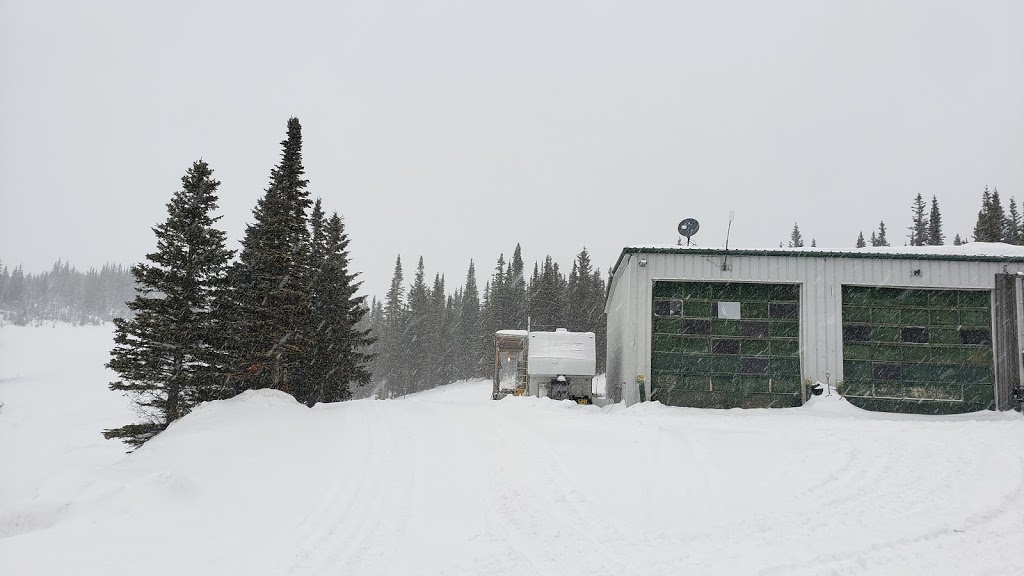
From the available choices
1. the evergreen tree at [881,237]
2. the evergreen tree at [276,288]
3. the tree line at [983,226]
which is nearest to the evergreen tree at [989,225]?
the tree line at [983,226]

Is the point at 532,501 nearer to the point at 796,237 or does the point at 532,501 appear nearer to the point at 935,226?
the point at 935,226

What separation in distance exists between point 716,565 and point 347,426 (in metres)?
10.9

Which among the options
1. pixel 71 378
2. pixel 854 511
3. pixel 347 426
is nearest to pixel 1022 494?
pixel 854 511

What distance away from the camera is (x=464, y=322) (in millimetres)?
74812

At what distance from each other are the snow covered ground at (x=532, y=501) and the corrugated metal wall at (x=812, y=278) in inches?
230

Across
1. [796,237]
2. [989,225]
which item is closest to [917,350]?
[989,225]

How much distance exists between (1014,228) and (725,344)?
69.7 metres

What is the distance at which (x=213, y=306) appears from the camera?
68.8ft

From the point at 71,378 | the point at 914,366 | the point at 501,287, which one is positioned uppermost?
the point at 501,287

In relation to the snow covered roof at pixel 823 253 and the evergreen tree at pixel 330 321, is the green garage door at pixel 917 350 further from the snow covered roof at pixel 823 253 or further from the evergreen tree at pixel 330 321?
the evergreen tree at pixel 330 321

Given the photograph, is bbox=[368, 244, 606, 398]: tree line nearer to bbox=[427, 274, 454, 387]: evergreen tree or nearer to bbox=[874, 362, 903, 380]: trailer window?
bbox=[427, 274, 454, 387]: evergreen tree

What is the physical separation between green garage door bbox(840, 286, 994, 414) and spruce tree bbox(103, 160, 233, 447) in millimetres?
22860

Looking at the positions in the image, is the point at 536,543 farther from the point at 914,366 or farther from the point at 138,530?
the point at 914,366

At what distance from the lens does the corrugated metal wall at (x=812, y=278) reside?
1908cm
